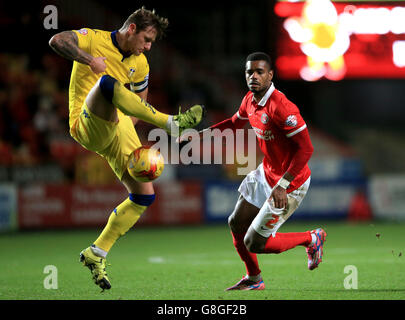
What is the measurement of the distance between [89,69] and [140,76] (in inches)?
22.6

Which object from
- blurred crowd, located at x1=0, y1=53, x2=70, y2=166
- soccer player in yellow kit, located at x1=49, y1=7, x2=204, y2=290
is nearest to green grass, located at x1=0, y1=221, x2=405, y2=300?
soccer player in yellow kit, located at x1=49, y1=7, x2=204, y2=290

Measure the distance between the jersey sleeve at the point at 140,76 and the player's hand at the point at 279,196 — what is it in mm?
1648

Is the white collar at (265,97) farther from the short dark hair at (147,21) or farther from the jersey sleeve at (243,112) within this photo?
the short dark hair at (147,21)

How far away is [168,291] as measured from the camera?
6324mm

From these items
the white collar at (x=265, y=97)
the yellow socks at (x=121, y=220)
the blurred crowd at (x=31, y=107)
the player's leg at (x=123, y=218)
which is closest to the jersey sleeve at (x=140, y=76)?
the player's leg at (x=123, y=218)

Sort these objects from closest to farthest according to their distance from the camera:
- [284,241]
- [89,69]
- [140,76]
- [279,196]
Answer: [279,196] → [89,69] → [284,241] → [140,76]

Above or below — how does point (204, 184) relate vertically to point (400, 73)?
below

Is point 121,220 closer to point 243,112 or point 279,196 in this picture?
point 279,196

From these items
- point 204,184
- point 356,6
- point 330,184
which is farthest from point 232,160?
point 356,6

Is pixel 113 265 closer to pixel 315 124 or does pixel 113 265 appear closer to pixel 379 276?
pixel 379 276

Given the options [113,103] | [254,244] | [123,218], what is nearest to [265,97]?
[254,244]

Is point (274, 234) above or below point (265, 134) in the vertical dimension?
below

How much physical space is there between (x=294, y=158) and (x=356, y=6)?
1218 centimetres

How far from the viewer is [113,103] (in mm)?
5660
